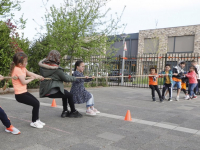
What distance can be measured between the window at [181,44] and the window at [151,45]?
6.24ft

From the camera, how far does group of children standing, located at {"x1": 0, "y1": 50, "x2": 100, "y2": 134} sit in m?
3.86

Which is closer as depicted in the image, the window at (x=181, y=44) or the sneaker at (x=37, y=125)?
the sneaker at (x=37, y=125)

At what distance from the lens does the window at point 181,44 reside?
2638cm

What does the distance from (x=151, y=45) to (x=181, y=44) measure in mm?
3947

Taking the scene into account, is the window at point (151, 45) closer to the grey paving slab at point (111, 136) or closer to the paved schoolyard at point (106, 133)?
the paved schoolyard at point (106, 133)

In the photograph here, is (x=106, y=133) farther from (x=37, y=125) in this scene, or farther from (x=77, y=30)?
(x=77, y=30)

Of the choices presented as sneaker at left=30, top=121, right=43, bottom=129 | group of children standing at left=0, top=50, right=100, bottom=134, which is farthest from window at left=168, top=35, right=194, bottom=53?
sneaker at left=30, top=121, right=43, bottom=129

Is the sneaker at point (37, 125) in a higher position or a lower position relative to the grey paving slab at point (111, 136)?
higher

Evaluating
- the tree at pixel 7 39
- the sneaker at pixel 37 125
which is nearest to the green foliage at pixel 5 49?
the tree at pixel 7 39

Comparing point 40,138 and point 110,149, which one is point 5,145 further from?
point 110,149

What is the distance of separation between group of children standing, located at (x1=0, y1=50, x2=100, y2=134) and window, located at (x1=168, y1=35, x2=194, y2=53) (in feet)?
79.2

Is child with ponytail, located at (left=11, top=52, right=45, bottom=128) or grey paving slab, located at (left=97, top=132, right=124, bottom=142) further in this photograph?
child with ponytail, located at (left=11, top=52, right=45, bottom=128)

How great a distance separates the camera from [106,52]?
1326 cm

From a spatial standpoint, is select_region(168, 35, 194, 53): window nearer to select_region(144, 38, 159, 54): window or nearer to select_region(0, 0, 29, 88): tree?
select_region(144, 38, 159, 54): window
